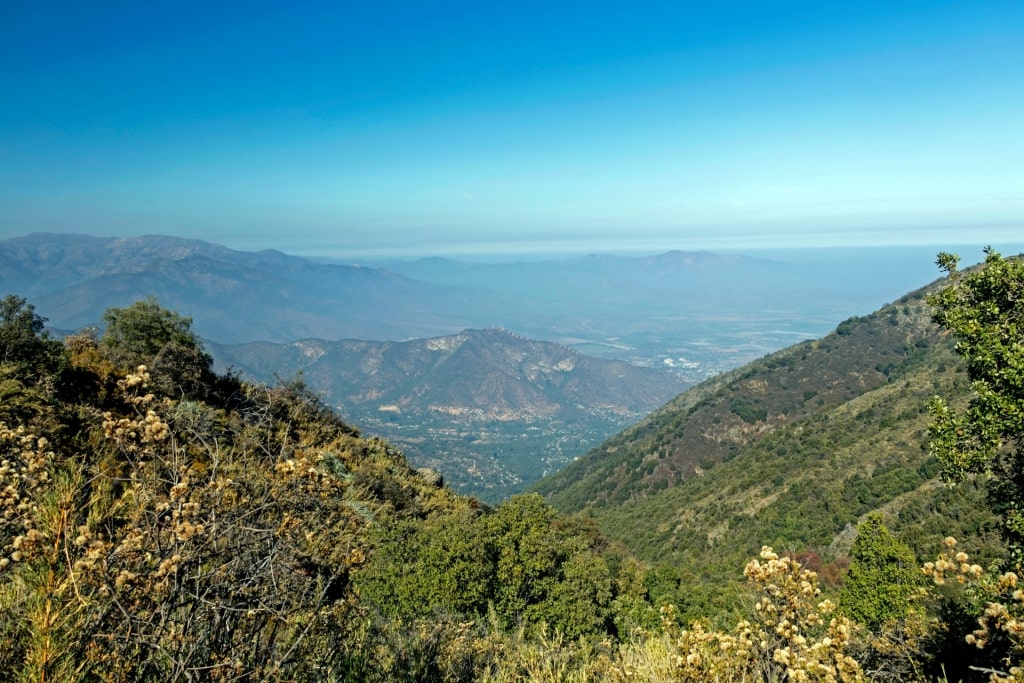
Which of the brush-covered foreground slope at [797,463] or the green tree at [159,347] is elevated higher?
the green tree at [159,347]

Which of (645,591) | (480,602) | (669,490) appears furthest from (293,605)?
(669,490)

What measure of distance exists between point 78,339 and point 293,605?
24.6 m

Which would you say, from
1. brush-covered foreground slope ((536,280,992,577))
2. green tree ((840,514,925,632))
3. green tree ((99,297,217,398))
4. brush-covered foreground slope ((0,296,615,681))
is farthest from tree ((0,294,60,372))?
brush-covered foreground slope ((536,280,992,577))

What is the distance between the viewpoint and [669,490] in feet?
228

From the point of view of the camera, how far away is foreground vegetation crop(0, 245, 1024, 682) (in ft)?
10.0

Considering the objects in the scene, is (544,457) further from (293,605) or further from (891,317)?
(293,605)

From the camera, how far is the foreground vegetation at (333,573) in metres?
3.05

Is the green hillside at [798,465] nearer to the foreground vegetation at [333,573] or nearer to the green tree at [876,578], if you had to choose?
the green tree at [876,578]

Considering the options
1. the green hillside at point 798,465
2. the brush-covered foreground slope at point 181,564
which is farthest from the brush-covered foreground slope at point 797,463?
the brush-covered foreground slope at point 181,564

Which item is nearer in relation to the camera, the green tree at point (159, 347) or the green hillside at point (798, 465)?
the green tree at point (159, 347)

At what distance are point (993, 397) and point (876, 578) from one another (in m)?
16.1

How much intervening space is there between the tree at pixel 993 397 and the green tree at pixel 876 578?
43.5ft

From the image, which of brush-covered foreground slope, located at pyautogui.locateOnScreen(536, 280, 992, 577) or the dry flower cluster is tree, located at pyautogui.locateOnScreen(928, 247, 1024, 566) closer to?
the dry flower cluster

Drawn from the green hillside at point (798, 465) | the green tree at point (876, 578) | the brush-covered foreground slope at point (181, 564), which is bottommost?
the green hillside at point (798, 465)
